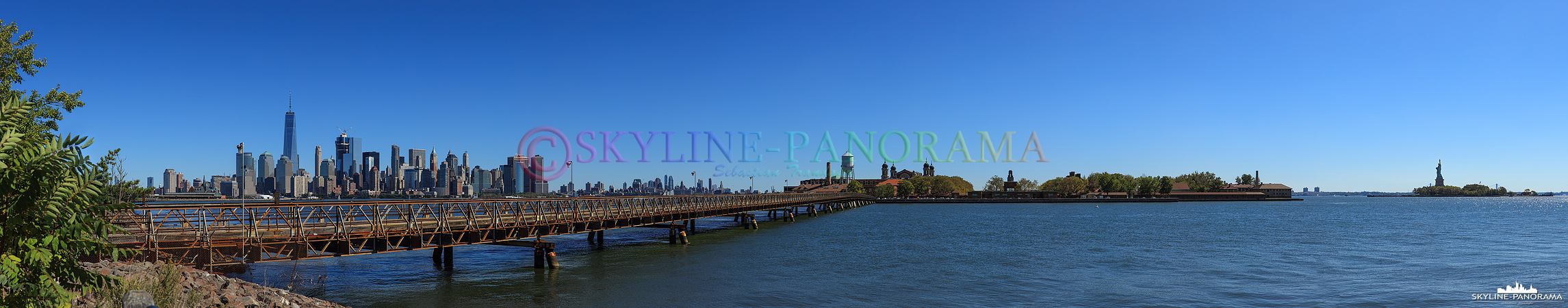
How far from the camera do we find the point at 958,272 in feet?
115

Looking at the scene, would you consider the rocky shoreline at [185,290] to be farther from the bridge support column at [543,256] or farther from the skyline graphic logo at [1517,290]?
the skyline graphic logo at [1517,290]

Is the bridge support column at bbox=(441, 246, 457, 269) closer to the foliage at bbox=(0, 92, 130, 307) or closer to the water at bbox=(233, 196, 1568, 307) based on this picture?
the water at bbox=(233, 196, 1568, 307)

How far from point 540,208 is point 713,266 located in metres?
8.92

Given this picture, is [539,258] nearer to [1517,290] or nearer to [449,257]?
[449,257]

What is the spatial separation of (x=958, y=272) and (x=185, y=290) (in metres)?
28.6

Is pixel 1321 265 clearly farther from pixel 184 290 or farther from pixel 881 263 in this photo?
pixel 184 290

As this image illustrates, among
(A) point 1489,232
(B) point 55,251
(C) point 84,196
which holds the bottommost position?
(A) point 1489,232

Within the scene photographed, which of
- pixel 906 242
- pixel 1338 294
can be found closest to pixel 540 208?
pixel 906 242

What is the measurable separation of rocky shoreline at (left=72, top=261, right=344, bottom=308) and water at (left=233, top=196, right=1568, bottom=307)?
333 cm

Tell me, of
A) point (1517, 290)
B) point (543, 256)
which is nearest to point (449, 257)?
point (543, 256)

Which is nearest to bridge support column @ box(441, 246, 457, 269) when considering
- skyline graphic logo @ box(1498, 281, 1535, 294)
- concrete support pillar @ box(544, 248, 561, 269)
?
concrete support pillar @ box(544, 248, 561, 269)

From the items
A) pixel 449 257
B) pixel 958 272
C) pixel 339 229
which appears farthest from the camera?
pixel 958 272

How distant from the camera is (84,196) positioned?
6.65m

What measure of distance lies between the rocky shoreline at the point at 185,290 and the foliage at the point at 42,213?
875cm
